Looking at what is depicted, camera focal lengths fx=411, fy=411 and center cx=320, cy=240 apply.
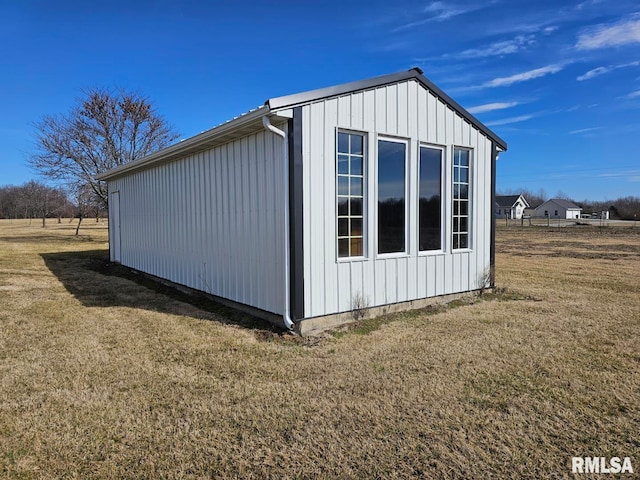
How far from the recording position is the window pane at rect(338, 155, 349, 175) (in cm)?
560

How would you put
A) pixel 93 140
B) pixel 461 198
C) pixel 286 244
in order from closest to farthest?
1. pixel 286 244
2. pixel 461 198
3. pixel 93 140

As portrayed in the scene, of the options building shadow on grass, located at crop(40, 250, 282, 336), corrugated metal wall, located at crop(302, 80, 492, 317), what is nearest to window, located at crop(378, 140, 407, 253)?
corrugated metal wall, located at crop(302, 80, 492, 317)

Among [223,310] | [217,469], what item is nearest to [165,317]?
[223,310]

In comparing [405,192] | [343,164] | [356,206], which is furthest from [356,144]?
[405,192]

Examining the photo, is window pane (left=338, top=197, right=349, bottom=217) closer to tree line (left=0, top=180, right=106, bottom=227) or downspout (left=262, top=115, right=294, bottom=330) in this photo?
downspout (left=262, top=115, right=294, bottom=330)

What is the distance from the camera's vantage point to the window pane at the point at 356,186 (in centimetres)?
572

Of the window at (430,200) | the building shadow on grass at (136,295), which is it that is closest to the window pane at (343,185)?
the window at (430,200)

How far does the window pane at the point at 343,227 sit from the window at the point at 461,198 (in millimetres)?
2347

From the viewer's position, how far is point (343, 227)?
5641 millimetres

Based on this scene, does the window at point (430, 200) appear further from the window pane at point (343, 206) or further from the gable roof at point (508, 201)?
the gable roof at point (508, 201)

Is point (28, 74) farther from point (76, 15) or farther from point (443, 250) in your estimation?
point (443, 250)

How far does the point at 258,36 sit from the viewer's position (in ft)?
32.9

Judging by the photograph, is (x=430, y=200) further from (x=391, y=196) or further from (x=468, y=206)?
(x=468, y=206)

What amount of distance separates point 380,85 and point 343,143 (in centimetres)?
110
